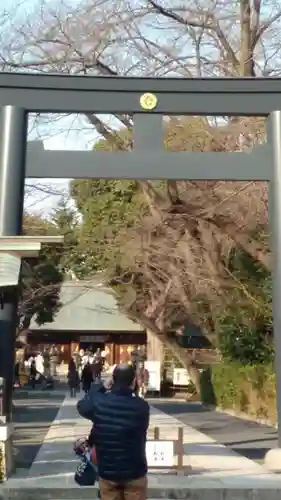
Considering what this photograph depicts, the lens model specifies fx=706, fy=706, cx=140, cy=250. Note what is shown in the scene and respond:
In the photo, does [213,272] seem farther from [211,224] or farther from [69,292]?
[69,292]

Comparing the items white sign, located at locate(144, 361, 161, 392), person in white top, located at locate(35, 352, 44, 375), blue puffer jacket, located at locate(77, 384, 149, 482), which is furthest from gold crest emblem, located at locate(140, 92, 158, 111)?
person in white top, located at locate(35, 352, 44, 375)

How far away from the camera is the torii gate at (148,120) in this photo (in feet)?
34.4

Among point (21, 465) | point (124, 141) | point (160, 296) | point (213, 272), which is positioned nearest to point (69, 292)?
point (160, 296)

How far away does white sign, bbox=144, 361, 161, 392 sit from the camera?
2994 cm

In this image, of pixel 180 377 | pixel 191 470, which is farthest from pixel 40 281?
pixel 191 470

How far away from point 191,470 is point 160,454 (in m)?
0.63

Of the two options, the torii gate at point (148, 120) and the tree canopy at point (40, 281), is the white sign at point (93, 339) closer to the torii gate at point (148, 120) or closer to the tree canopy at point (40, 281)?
the tree canopy at point (40, 281)

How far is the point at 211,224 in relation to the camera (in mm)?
18562

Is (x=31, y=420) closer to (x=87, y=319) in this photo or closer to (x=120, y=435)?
(x=120, y=435)

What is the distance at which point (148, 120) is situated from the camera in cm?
1073

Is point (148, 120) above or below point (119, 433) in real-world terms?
above

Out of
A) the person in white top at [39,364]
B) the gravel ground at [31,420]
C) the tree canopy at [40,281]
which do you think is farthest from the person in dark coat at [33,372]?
the gravel ground at [31,420]

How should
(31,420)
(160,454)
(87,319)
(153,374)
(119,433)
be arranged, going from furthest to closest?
(87,319) < (153,374) < (31,420) < (160,454) < (119,433)

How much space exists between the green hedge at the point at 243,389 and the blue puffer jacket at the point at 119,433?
1420 centimetres
